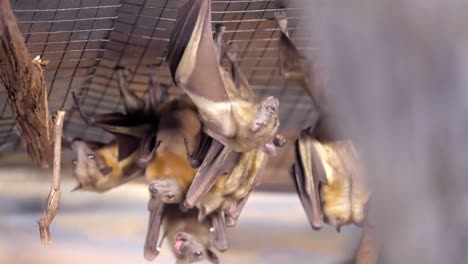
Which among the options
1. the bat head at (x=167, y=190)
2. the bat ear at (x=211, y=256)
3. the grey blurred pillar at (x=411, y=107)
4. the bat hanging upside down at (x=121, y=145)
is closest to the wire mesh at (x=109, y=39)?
the bat hanging upside down at (x=121, y=145)

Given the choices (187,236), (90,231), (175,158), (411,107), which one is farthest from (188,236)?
(411,107)

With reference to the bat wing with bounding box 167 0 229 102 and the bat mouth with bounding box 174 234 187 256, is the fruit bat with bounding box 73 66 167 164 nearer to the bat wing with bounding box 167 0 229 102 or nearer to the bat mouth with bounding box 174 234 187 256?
the bat mouth with bounding box 174 234 187 256

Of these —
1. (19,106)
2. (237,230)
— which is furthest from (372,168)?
(237,230)

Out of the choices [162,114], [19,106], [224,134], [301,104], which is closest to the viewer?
[19,106]

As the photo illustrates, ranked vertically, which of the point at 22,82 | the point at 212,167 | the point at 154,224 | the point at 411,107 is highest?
the point at 411,107

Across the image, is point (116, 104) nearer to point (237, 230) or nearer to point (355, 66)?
point (237, 230)

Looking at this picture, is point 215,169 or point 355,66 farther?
point 215,169

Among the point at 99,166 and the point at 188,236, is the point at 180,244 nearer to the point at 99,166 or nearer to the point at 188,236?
the point at 188,236
